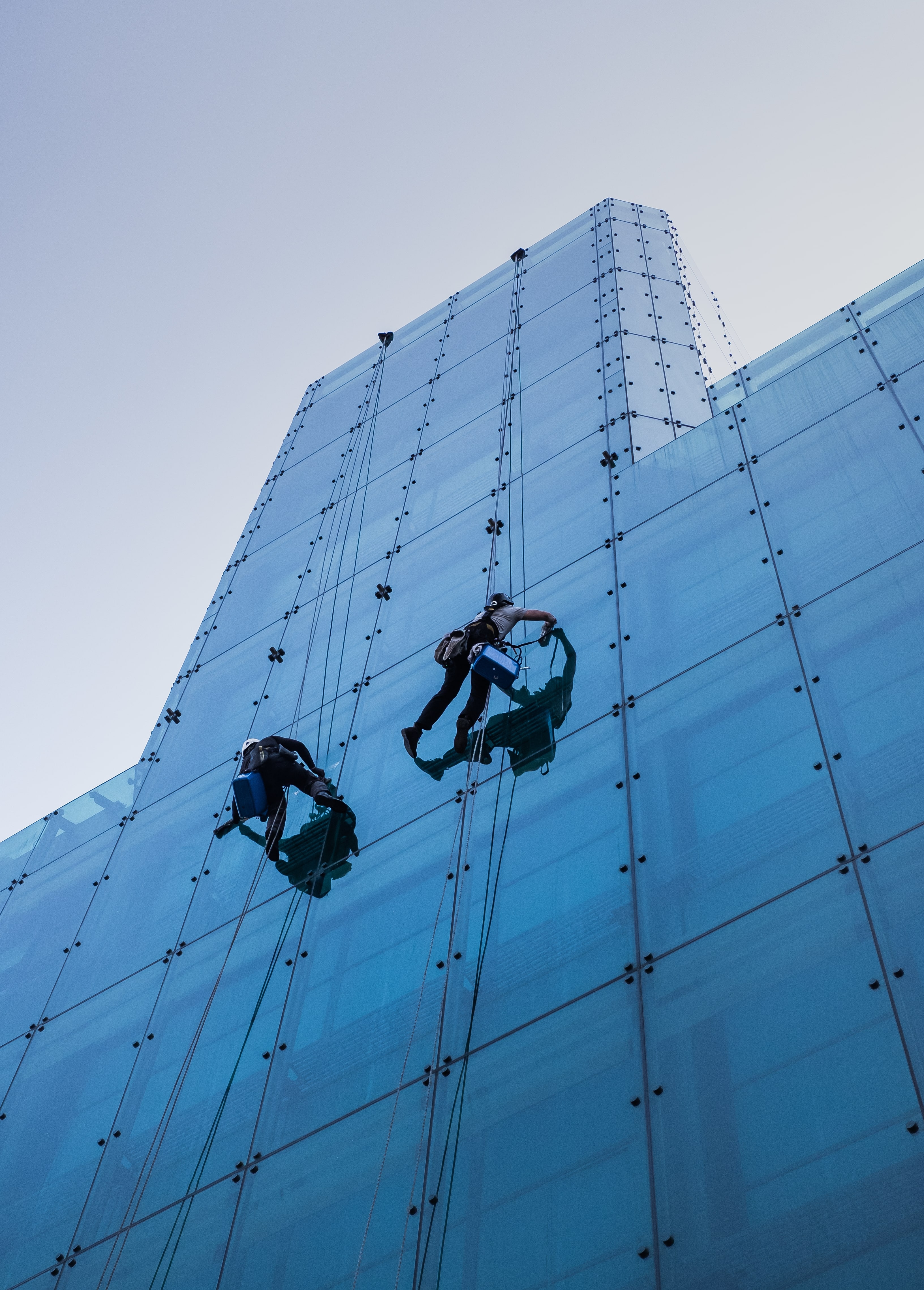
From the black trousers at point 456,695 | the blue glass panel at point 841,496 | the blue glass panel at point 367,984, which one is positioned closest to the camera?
the blue glass panel at point 367,984

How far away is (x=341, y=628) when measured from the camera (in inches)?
371

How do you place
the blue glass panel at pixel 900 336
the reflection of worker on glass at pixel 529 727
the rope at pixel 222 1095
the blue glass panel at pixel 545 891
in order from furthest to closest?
the blue glass panel at pixel 900 336, the reflection of worker on glass at pixel 529 727, the rope at pixel 222 1095, the blue glass panel at pixel 545 891

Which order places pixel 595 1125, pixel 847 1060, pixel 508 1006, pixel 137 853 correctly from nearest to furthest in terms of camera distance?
pixel 847 1060, pixel 595 1125, pixel 508 1006, pixel 137 853

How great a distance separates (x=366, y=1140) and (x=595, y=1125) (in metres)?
1.16

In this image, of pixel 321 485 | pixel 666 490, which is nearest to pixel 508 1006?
pixel 666 490

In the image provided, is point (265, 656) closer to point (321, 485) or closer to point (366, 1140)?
point (321, 485)

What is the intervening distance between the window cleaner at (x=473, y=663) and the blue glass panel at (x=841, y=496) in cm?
143

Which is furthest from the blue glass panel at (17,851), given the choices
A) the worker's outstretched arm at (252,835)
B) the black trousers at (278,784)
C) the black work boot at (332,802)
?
the black work boot at (332,802)

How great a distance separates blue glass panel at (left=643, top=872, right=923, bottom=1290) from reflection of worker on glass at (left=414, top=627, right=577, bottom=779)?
5.95ft

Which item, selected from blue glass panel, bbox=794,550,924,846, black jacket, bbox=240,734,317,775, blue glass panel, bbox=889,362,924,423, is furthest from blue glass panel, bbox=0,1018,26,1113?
blue glass panel, bbox=889,362,924,423

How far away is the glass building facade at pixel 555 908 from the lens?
438 centimetres

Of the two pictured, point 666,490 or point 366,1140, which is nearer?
point 366,1140

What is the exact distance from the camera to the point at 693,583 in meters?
6.97

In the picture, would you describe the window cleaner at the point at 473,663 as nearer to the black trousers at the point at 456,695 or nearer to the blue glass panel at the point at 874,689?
the black trousers at the point at 456,695
